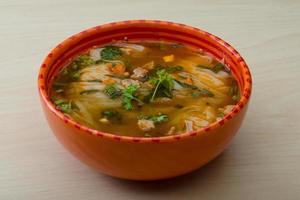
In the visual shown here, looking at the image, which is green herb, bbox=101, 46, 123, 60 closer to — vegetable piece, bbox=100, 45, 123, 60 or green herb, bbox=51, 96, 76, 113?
vegetable piece, bbox=100, 45, 123, 60

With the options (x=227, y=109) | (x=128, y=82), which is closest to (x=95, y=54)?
(x=128, y=82)

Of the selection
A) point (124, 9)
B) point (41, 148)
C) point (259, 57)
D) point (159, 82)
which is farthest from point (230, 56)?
point (124, 9)

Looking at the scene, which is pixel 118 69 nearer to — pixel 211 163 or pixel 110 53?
pixel 110 53

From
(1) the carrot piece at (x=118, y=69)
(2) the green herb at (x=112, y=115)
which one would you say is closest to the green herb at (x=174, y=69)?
(1) the carrot piece at (x=118, y=69)

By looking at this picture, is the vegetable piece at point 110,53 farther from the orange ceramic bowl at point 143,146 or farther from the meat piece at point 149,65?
the orange ceramic bowl at point 143,146

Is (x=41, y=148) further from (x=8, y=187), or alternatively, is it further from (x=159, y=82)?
(x=159, y=82)
